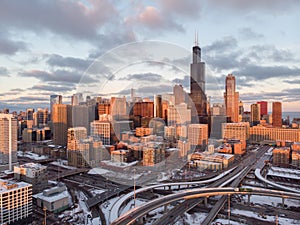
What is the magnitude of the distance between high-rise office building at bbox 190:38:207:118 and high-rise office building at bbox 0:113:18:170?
17.6ft

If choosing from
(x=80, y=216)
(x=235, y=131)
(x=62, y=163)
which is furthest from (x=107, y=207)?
(x=235, y=131)

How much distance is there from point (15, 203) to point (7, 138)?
3817 millimetres

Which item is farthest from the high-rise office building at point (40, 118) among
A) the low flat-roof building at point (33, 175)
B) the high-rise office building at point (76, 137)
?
the low flat-roof building at point (33, 175)

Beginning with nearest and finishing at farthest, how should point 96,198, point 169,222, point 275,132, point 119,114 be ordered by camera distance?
point 169,222
point 96,198
point 119,114
point 275,132

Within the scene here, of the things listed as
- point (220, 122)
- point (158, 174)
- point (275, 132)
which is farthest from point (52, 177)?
point (275, 132)

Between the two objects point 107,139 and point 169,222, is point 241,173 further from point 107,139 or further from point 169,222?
point 107,139

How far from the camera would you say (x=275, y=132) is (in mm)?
11633

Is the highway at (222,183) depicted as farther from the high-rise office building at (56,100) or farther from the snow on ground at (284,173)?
the high-rise office building at (56,100)

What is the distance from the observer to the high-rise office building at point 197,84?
3633mm

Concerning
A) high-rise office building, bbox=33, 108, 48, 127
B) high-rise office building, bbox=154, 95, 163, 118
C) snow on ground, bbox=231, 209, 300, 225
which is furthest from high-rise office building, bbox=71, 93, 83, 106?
high-rise office building, bbox=33, 108, 48, 127

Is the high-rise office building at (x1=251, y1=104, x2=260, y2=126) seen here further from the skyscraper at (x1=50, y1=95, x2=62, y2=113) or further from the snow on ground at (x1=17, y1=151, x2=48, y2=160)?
the snow on ground at (x1=17, y1=151, x2=48, y2=160)

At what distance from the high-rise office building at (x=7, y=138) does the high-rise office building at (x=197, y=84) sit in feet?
17.6

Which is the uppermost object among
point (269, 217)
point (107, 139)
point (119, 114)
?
point (119, 114)

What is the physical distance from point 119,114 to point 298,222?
13.1 ft
